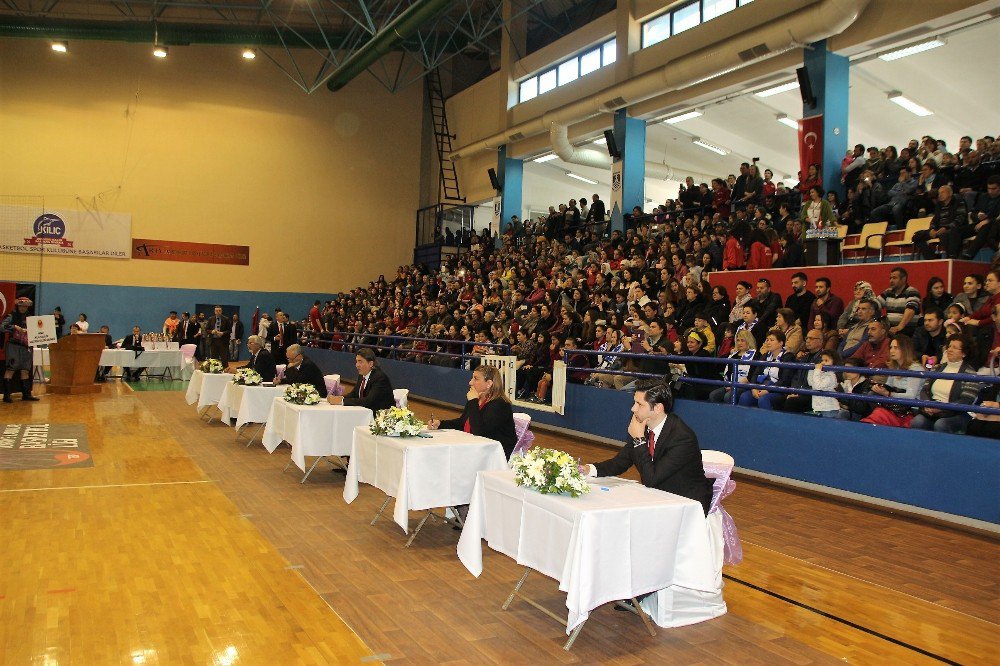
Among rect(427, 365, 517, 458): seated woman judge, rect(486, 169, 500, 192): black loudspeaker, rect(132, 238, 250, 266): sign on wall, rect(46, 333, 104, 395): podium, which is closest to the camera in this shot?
rect(427, 365, 517, 458): seated woman judge

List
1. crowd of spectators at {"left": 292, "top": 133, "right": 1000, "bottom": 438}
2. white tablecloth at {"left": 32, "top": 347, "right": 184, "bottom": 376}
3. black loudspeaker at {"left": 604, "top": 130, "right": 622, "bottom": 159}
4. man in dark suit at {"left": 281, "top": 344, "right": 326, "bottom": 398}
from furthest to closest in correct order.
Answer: black loudspeaker at {"left": 604, "top": 130, "right": 622, "bottom": 159}
white tablecloth at {"left": 32, "top": 347, "right": 184, "bottom": 376}
man in dark suit at {"left": 281, "top": 344, "right": 326, "bottom": 398}
crowd of spectators at {"left": 292, "top": 133, "right": 1000, "bottom": 438}

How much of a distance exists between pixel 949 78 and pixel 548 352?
33.9 ft

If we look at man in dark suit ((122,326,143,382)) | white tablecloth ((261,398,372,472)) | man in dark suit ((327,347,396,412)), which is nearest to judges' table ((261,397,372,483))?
white tablecloth ((261,398,372,472))

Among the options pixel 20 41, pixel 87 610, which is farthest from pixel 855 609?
pixel 20 41

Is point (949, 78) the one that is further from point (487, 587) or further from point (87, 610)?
point (87, 610)

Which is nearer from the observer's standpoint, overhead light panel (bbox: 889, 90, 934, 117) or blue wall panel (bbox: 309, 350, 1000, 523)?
blue wall panel (bbox: 309, 350, 1000, 523)

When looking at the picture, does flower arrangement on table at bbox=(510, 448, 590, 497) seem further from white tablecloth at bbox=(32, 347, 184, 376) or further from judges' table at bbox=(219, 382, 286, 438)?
white tablecloth at bbox=(32, 347, 184, 376)

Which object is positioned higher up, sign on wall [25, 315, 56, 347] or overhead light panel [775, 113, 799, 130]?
overhead light panel [775, 113, 799, 130]

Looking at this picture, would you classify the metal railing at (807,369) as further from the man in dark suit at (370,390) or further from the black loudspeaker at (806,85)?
the black loudspeaker at (806,85)

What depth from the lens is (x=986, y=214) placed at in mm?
9891

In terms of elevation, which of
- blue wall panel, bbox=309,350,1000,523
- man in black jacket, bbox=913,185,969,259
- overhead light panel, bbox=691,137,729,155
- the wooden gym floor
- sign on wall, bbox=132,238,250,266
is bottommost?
the wooden gym floor

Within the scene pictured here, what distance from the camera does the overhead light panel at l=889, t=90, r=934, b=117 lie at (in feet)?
53.6

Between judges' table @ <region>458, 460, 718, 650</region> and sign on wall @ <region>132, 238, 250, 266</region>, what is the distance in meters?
22.0

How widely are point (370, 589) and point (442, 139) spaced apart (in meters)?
22.7
